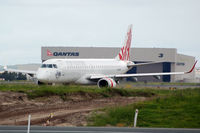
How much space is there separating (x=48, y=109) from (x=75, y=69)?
21464mm

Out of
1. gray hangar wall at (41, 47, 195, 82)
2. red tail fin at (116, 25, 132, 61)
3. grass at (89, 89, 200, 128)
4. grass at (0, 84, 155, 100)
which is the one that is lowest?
grass at (89, 89, 200, 128)

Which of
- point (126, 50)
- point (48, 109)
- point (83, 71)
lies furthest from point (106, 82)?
point (48, 109)

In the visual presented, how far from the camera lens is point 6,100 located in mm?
30578

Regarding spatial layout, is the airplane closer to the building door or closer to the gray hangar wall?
the gray hangar wall

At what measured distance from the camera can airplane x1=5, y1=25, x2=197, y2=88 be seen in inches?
1828

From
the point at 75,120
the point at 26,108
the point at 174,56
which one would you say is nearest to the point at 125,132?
the point at 75,120

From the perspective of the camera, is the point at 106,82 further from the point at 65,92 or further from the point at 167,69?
the point at 167,69

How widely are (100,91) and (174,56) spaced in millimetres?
64260

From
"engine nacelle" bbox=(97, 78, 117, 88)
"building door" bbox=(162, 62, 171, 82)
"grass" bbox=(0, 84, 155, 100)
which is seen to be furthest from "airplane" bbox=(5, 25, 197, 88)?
"building door" bbox=(162, 62, 171, 82)

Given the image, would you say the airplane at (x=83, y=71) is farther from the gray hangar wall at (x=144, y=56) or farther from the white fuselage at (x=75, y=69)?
the gray hangar wall at (x=144, y=56)

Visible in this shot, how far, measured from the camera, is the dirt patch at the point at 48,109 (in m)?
24.2

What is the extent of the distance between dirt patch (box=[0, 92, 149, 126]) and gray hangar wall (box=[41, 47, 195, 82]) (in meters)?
64.5

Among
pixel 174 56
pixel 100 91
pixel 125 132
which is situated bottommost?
pixel 125 132

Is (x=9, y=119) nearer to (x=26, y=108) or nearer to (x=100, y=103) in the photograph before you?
(x=26, y=108)
